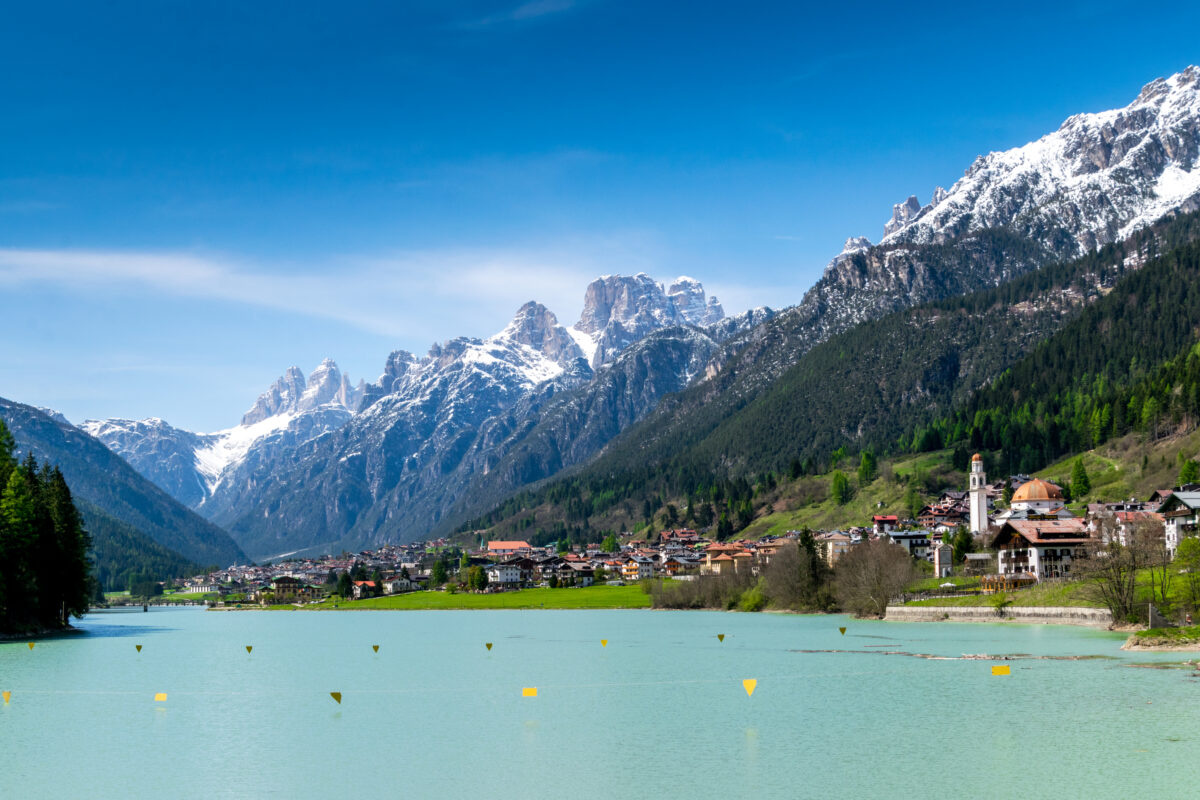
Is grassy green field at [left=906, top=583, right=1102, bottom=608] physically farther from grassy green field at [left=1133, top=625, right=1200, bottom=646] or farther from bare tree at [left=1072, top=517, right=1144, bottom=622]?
grassy green field at [left=1133, top=625, right=1200, bottom=646]

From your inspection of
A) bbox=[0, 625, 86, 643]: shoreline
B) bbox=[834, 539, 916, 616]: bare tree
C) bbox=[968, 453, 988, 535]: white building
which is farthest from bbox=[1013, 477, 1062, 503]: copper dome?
bbox=[0, 625, 86, 643]: shoreline

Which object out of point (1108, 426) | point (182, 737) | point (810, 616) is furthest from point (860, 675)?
point (1108, 426)

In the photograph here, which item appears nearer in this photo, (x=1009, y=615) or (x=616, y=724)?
(x=616, y=724)

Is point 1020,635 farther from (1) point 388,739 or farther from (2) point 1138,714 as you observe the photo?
(1) point 388,739

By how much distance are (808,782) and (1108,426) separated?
186m

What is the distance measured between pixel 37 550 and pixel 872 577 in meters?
86.4

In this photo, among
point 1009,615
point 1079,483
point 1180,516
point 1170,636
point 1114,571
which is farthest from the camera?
point 1079,483

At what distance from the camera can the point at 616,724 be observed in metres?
49.5

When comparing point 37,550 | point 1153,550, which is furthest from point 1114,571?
point 37,550

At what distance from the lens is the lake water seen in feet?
118

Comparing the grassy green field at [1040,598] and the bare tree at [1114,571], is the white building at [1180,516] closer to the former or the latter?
the grassy green field at [1040,598]

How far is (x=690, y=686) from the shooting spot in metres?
63.5

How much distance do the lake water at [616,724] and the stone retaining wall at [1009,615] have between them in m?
5.63

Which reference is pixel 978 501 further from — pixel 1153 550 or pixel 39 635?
pixel 39 635
